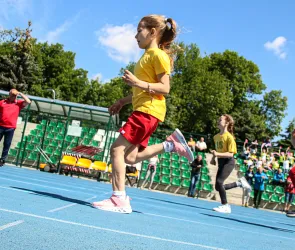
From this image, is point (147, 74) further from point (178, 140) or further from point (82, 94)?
point (82, 94)

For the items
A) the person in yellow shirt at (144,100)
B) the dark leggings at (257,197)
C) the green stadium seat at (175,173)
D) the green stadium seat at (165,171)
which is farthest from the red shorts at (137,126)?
the green stadium seat at (165,171)

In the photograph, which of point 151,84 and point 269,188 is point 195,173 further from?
point 151,84

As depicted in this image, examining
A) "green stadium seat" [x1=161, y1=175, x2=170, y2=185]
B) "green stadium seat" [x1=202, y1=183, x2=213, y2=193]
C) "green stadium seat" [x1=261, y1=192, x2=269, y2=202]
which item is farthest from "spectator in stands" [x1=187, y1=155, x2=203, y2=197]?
"green stadium seat" [x1=261, y1=192, x2=269, y2=202]

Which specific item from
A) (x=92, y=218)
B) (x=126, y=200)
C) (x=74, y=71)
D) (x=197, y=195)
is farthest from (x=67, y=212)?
(x=74, y=71)

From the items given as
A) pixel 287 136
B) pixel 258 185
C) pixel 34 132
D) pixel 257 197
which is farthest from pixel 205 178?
pixel 287 136

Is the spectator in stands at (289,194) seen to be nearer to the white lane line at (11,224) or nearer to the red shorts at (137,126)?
the red shorts at (137,126)

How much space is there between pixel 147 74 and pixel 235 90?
5563 centimetres

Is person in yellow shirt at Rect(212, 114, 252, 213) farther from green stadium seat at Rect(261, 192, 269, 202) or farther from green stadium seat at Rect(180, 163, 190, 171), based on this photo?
green stadium seat at Rect(180, 163, 190, 171)

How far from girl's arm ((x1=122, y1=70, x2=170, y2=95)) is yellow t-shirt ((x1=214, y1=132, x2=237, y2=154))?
4177mm

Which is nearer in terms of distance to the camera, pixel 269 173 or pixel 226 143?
pixel 226 143

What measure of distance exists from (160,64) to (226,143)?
14.2 feet

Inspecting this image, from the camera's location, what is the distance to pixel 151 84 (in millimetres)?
4035

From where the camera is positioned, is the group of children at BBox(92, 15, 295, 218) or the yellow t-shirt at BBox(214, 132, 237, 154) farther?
the yellow t-shirt at BBox(214, 132, 237, 154)

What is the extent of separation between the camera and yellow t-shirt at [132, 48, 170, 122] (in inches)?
162
